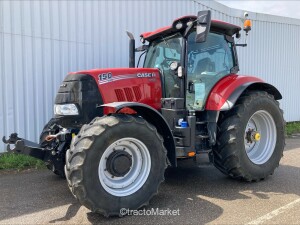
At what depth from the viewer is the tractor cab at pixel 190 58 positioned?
183 inches

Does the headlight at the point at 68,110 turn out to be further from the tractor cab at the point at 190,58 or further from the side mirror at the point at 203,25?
the side mirror at the point at 203,25

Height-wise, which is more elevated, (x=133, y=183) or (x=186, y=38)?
(x=186, y=38)

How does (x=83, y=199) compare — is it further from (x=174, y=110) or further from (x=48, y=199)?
(x=174, y=110)

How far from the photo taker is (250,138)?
16.9ft

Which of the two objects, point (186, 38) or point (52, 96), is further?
point (52, 96)

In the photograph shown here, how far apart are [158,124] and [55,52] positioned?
11.8ft

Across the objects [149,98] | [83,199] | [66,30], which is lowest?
[83,199]

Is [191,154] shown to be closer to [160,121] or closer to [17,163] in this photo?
[160,121]

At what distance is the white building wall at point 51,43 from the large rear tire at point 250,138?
11.7 feet

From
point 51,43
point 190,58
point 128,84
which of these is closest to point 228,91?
point 190,58

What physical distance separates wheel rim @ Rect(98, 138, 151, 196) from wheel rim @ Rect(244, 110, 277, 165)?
1962 mm

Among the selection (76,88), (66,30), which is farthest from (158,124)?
(66,30)

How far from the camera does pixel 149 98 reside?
4.70m

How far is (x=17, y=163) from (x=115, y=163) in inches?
119
